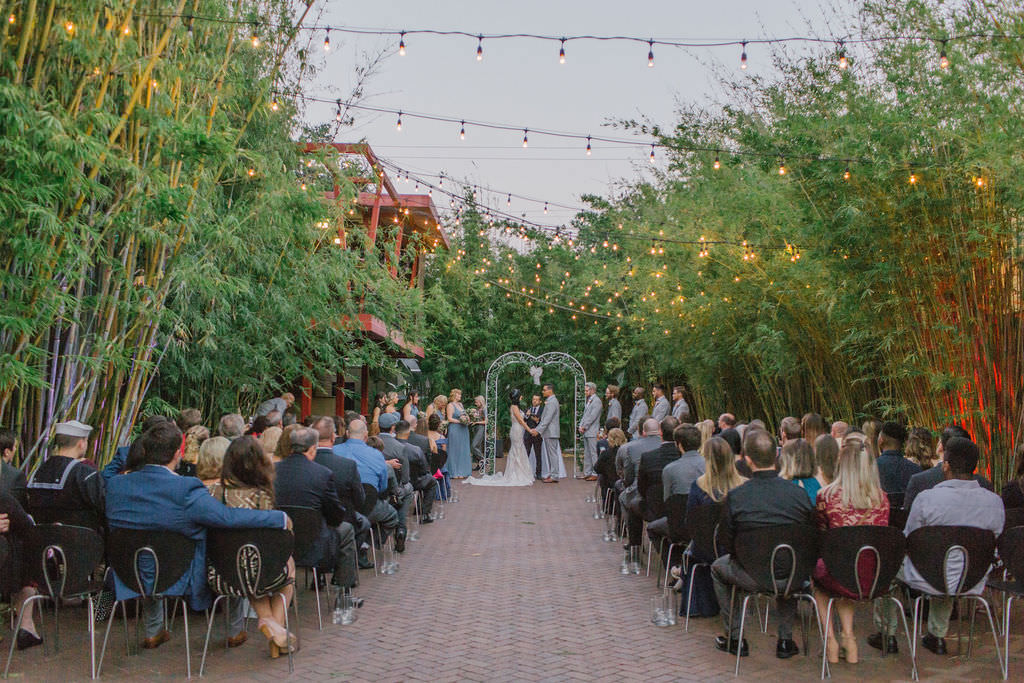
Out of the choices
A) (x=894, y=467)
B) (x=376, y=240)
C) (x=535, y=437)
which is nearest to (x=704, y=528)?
(x=894, y=467)

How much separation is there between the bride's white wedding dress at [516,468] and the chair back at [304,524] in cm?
931

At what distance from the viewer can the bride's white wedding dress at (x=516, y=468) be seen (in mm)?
14516

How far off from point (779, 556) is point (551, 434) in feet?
34.6

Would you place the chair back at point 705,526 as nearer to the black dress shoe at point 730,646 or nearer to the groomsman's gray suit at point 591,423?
the black dress shoe at point 730,646

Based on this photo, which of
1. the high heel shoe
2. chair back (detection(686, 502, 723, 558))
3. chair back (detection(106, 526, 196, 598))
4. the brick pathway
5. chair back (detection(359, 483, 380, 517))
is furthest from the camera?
chair back (detection(359, 483, 380, 517))

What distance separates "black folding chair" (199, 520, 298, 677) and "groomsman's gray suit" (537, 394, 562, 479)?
34.3 feet

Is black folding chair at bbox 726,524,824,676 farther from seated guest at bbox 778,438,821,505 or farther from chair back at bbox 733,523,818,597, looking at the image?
seated guest at bbox 778,438,821,505

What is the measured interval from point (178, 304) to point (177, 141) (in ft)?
6.85

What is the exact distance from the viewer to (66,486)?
5051 millimetres

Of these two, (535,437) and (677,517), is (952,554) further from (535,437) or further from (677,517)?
(535,437)

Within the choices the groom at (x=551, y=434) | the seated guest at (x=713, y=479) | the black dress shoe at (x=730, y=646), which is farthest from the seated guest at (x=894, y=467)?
the groom at (x=551, y=434)

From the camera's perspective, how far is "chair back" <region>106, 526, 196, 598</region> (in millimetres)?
4508

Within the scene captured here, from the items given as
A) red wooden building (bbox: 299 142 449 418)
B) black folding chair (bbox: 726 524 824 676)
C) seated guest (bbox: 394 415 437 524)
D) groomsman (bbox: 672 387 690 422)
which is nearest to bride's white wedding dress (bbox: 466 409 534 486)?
red wooden building (bbox: 299 142 449 418)

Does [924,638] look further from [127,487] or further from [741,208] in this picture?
[741,208]
